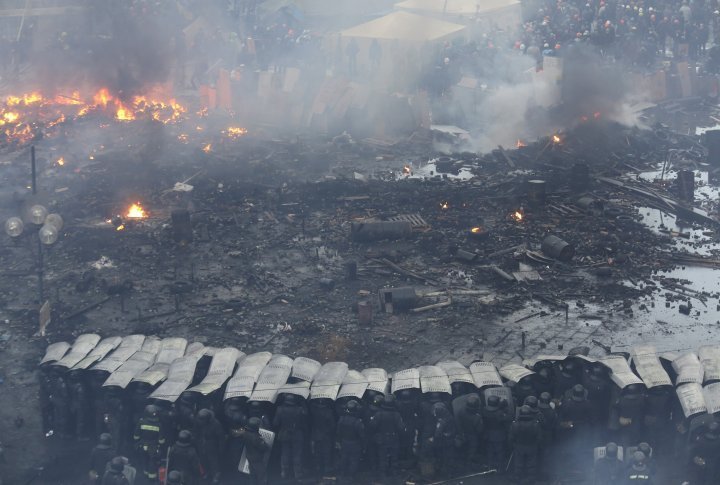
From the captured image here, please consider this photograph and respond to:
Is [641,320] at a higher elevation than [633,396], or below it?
below

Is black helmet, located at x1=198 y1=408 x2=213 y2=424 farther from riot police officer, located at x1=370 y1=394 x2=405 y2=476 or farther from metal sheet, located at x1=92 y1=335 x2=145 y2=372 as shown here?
riot police officer, located at x1=370 y1=394 x2=405 y2=476

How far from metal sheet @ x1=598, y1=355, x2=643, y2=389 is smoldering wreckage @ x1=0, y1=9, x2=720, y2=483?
0.13 feet

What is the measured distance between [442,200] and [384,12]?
33.2 m

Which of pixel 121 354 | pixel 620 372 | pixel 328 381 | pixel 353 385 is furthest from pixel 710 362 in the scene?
pixel 121 354

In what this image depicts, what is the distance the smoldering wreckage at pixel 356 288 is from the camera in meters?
12.7

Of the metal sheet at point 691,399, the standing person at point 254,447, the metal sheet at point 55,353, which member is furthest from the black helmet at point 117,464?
the metal sheet at point 691,399

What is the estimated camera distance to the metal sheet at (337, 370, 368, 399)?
40.9 feet

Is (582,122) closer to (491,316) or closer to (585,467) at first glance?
(491,316)

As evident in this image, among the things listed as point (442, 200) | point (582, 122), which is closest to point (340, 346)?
point (442, 200)

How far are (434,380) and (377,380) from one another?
0.99 metres

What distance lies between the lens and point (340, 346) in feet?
54.5

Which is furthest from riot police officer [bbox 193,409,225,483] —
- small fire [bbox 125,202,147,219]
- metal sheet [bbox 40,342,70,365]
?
small fire [bbox 125,202,147,219]

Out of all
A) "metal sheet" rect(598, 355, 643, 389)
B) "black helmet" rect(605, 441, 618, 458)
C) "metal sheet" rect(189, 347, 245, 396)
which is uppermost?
"metal sheet" rect(598, 355, 643, 389)

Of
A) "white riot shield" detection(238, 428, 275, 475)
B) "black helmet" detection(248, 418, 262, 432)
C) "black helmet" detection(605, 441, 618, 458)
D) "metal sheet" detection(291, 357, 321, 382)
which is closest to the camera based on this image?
"black helmet" detection(605, 441, 618, 458)
